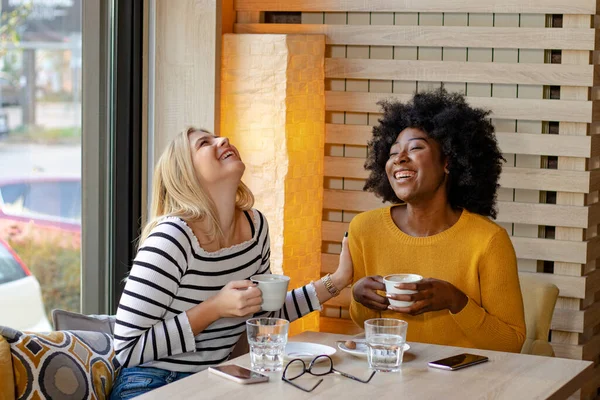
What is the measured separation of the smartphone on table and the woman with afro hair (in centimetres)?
70

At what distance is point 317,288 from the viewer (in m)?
2.89

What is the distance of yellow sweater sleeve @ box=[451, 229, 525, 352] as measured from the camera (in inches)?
107

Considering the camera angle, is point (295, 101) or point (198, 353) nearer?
point (198, 353)

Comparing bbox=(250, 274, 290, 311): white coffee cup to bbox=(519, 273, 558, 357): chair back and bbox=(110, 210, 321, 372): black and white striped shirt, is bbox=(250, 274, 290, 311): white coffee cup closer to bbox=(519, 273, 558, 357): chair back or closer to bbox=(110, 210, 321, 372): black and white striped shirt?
bbox=(110, 210, 321, 372): black and white striped shirt

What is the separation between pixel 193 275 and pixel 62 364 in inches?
17.1

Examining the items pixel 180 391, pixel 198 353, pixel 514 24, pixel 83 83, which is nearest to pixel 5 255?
pixel 83 83

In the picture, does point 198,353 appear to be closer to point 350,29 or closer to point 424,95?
point 424,95

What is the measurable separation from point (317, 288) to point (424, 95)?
762 mm

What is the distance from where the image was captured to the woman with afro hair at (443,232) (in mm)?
2770

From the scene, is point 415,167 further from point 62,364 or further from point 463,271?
point 62,364

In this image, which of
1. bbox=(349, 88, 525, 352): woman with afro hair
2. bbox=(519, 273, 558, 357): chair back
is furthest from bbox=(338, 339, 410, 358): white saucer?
bbox=(519, 273, 558, 357): chair back

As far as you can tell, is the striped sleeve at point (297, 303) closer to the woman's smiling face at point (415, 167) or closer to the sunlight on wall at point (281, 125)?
the woman's smiling face at point (415, 167)

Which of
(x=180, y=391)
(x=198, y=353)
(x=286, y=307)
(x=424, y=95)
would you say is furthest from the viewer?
(x=424, y=95)

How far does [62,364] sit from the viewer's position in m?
2.48
